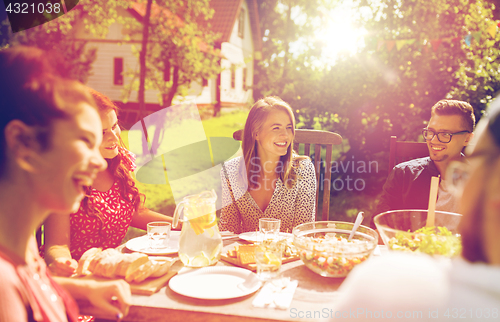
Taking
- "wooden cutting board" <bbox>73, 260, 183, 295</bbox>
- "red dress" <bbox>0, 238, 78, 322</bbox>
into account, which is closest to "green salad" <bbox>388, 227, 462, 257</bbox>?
"wooden cutting board" <bbox>73, 260, 183, 295</bbox>

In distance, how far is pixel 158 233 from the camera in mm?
1887

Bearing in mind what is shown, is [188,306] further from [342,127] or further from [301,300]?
[342,127]

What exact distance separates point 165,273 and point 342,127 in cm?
426

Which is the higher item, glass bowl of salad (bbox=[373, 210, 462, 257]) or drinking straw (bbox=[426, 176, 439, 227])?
drinking straw (bbox=[426, 176, 439, 227])

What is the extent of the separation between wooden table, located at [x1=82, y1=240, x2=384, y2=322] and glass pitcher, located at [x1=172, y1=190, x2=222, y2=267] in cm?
27

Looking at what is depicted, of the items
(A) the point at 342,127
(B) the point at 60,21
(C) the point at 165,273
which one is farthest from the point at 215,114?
(C) the point at 165,273

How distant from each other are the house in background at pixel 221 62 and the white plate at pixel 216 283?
768 centimetres

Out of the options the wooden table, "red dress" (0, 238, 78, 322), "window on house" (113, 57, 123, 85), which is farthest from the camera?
"window on house" (113, 57, 123, 85)

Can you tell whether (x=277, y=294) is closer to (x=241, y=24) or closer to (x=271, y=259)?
(x=271, y=259)

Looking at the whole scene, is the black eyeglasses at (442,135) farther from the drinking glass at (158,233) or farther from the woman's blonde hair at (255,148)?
the drinking glass at (158,233)

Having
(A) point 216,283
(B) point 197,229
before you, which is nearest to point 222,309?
(A) point 216,283

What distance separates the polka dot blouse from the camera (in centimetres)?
290

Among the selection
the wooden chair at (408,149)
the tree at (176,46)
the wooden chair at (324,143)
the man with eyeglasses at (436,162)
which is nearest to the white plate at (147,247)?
the wooden chair at (324,143)

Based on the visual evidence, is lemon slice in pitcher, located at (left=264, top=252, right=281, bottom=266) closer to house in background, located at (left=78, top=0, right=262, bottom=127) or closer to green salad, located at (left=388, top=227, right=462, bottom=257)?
green salad, located at (left=388, top=227, right=462, bottom=257)
